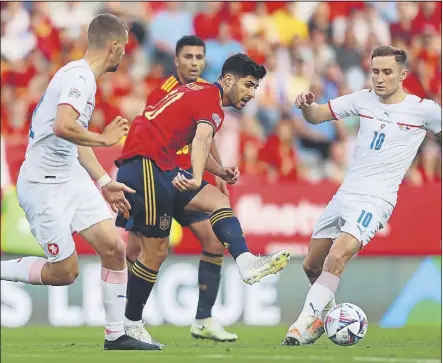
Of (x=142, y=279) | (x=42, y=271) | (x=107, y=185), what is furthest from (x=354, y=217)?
(x=42, y=271)

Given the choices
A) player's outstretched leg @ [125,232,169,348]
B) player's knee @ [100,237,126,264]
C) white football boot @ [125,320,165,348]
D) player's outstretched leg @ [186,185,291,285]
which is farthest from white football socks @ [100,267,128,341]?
player's outstretched leg @ [186,185,291,285]

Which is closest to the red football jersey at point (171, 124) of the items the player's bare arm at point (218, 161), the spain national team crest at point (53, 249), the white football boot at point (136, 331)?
the spain national team crest at point (53, 249)

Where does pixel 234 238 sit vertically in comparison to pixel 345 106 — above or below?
below

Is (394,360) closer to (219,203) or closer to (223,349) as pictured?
(223,349)

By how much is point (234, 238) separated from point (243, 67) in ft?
4.42

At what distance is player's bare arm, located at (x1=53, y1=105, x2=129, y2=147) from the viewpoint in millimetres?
7922

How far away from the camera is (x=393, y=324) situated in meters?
13.6

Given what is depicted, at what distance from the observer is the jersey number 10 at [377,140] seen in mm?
9508

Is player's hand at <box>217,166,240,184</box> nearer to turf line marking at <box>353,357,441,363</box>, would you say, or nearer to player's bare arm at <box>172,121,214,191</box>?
player's bare arm at <box>172,121,214,191</box>

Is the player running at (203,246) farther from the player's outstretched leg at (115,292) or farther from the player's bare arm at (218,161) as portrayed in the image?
the player's outstretched leg at (115,292)

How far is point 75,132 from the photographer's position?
26.0 ft

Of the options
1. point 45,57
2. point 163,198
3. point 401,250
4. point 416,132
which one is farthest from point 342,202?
point 45,57

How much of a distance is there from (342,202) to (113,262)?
2107 millimetres

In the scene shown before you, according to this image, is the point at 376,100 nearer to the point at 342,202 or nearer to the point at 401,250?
the point at 342,202
